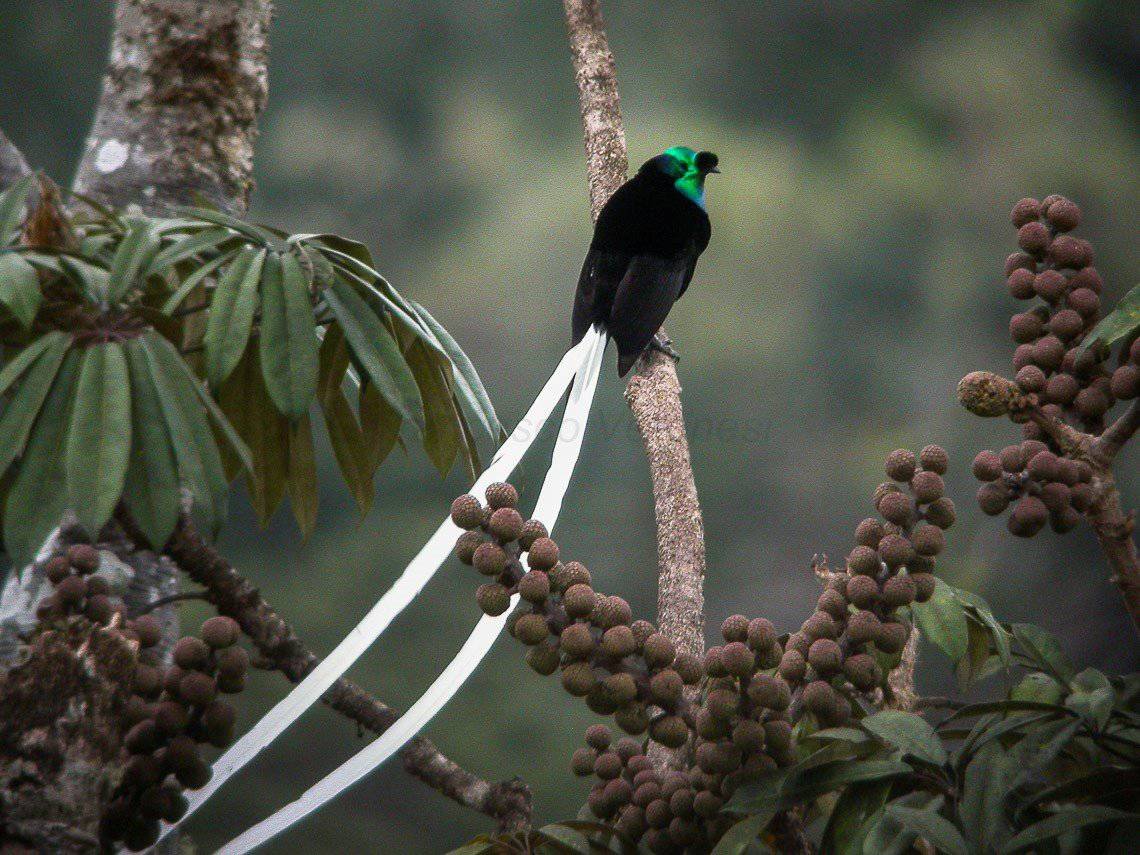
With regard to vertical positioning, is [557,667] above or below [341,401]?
below

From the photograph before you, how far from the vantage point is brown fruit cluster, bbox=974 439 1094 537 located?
0.90 meters

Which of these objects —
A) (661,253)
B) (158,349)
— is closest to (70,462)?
(158,349)

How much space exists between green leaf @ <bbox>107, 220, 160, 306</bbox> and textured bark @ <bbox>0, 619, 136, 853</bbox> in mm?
270

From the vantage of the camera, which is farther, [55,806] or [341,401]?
[341,401]

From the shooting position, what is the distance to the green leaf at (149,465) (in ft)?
2.86

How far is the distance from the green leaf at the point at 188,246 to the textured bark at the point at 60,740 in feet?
1.01

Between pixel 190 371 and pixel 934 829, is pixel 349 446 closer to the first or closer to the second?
pixel 190 371

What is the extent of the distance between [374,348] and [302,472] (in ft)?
0.97

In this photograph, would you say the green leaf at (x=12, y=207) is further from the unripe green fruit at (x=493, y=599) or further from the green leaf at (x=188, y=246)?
the unripe green fruit at (x=493, y=599)

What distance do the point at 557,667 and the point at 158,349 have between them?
404 millimetres

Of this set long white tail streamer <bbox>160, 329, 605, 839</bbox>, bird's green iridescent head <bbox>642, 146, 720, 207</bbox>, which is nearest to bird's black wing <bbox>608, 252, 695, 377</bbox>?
bird's green iridescent head <bbox>642, 146, 720, 207</bbox>

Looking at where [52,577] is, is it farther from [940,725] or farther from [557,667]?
[940,725]

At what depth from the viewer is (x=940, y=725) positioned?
0.94 meters

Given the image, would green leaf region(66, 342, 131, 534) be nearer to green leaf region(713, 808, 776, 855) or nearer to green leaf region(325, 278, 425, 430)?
green leaf region(325, 278, 425, 430)
